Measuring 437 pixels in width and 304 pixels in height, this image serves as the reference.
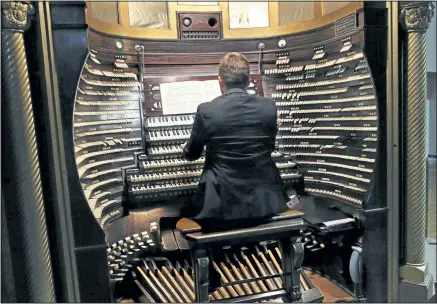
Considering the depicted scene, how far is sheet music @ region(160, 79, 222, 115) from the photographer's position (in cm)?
263

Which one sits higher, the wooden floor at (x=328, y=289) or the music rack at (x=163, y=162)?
the music rack at (x=163, y=162)

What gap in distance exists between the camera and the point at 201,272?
6.17 feet

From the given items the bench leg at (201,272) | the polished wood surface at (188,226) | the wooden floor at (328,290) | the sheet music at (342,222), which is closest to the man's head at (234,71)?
the polished wood surface at (188,226)

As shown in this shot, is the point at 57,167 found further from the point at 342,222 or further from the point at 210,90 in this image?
the point at 342,222

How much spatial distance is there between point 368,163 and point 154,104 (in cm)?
143

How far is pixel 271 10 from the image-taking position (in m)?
2.94

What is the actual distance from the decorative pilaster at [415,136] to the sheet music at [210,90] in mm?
1179

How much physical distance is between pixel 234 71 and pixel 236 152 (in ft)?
1.30

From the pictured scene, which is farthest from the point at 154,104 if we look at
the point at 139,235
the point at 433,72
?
the point at 433,72

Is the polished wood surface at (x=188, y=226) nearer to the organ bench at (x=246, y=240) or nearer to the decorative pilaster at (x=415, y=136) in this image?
the organ bench at (x=246, y=240)

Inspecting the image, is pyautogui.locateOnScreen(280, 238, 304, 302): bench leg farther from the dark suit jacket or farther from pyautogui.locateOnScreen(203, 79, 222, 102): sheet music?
pyautogui.locateOnScreen(203, 79, 222, 102): sheet music

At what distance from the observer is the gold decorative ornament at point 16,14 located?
5.51 ft

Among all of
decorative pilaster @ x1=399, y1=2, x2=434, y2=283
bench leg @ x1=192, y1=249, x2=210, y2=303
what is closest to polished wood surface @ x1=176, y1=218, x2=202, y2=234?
bench leg @ x1=192, y1=249, x2=210, y2=303

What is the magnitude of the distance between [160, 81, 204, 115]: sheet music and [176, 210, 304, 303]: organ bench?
0.91 metres
